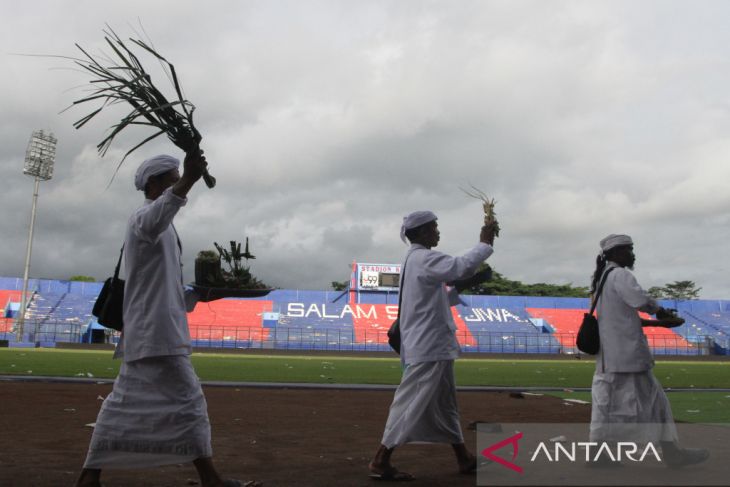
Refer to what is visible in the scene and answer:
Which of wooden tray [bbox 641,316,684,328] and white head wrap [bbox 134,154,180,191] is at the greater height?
white head wrap [bbox 134,154,180,191]

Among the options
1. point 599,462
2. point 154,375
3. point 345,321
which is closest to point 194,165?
point 154,375

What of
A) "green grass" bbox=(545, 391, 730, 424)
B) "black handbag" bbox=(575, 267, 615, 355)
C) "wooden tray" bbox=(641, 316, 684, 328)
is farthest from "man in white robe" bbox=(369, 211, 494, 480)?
"green grass" bbox=(545, 391, 730, 424)

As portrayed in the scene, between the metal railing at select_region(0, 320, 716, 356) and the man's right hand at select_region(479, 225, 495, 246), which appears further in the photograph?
the metal railing at select_region(0, 320, 716, 356)

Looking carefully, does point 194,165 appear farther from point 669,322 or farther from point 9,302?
point 9,302

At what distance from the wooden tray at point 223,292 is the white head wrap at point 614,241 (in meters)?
2.57

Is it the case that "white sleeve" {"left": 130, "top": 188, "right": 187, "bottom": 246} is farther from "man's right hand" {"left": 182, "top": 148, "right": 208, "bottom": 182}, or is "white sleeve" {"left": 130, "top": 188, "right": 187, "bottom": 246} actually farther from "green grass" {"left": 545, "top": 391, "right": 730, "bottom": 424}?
"green grass" {"left": 545, "top": 391, "right": 730, "bottom": 424}

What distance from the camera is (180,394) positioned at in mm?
3969

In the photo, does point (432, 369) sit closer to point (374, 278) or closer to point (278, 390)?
point (278, 390)

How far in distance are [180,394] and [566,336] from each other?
48.1m

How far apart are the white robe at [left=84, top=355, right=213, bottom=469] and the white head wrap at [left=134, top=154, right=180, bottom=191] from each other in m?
1.08

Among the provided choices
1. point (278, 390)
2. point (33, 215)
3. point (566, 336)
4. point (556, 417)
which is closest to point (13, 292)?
point (33, 215)

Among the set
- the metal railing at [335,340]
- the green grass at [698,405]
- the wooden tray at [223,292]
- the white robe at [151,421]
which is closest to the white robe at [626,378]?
the wooden tray at [223,292]

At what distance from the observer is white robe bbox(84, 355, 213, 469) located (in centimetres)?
388

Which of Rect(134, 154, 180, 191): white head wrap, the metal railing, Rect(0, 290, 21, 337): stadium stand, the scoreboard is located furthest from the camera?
the scoreboard
